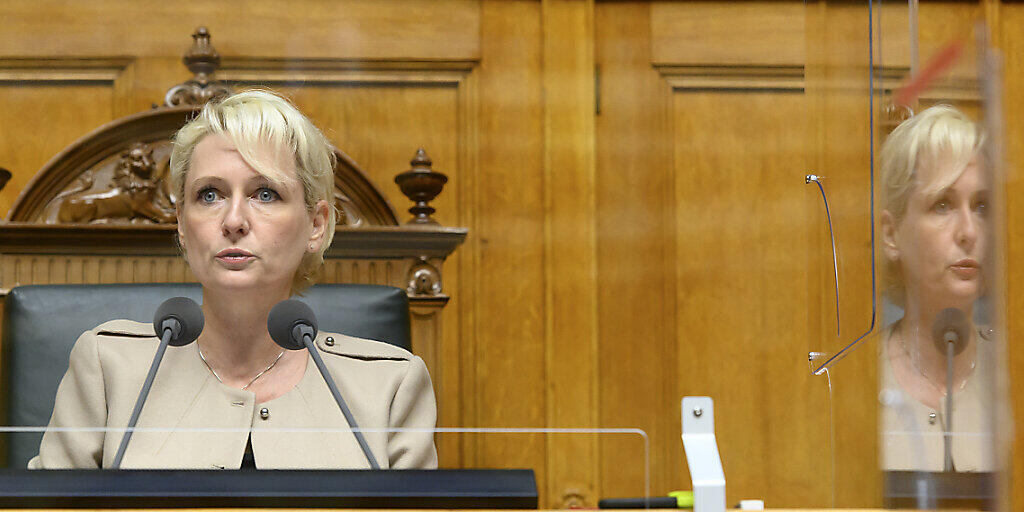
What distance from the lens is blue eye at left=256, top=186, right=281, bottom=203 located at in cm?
119

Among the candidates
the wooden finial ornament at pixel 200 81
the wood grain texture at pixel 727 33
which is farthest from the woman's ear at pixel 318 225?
the wood grain texture at pixel 727 33

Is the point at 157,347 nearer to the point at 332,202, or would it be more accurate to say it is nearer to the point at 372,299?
the point at 332,202

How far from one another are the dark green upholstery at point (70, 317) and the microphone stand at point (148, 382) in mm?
313

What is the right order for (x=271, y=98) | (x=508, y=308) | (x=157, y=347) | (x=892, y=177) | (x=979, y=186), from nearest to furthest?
1. (x=979, y=186)
2. (x=892, y=177)
3. (x=157, y=347)
4. (x=271, y=98)
5. (x=508, y=308)

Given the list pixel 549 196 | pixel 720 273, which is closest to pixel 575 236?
pixel 549 196

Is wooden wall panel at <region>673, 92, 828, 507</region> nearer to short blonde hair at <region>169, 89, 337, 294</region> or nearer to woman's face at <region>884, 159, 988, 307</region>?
short blonde hair at <region>169, 89, 337, 294</region>

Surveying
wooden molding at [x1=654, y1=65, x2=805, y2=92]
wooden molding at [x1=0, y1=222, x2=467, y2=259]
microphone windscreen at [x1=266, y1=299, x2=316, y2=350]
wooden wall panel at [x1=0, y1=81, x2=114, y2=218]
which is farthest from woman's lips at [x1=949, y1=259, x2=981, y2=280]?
wooden wall panel at [x1=0, y1=81, x2=114, y2=218]

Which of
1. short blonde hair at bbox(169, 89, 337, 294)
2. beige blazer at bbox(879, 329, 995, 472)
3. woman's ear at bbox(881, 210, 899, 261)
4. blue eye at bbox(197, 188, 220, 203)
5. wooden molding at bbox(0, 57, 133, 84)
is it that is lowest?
beige blazer at bbox(879, 329, 995, 472)

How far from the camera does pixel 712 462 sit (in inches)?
28.6

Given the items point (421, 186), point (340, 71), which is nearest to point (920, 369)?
point (421, 186)

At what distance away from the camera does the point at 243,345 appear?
1.19m

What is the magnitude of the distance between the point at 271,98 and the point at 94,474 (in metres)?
0.64

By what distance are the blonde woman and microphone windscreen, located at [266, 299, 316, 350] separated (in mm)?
80

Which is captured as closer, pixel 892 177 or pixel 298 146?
pixel 892 177
